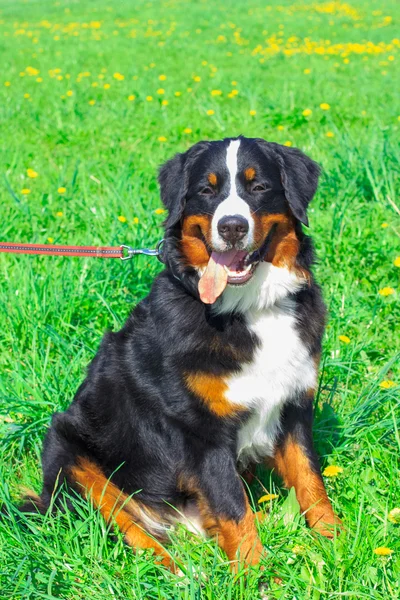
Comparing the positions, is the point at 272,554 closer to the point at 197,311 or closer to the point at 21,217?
the point at 197,311

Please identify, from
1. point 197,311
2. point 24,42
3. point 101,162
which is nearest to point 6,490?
point 197,311

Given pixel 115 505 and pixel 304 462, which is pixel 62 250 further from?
pixel 304 462

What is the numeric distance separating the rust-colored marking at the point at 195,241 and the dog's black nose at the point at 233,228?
150 millimetres

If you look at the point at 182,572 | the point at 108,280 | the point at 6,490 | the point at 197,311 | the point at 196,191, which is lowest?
the point at 182,572

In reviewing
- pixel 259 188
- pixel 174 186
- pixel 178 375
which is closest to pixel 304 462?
pixel 178 375

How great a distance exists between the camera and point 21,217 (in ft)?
15.9

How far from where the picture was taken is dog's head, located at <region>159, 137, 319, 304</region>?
8.55ft

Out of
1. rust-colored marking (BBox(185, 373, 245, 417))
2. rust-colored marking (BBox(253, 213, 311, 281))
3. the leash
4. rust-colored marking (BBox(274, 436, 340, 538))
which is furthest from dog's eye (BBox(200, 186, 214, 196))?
rust-colored marking (BBox(274, 436, 340, 538))

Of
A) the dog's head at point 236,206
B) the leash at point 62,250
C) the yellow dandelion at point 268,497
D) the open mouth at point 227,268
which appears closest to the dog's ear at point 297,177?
the dog's head at point 236,206

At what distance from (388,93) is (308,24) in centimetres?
647

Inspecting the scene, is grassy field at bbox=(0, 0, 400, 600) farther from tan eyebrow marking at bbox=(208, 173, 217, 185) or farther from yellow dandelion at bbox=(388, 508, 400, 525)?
tan eyebrow marking at bbox=(208, 173, 217, 185)

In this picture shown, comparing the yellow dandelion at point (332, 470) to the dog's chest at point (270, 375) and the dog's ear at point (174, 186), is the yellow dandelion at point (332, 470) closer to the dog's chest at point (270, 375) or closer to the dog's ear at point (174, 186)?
the dog's chest at point (270, 375)

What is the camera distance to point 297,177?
2770mm

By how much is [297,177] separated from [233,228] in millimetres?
455
